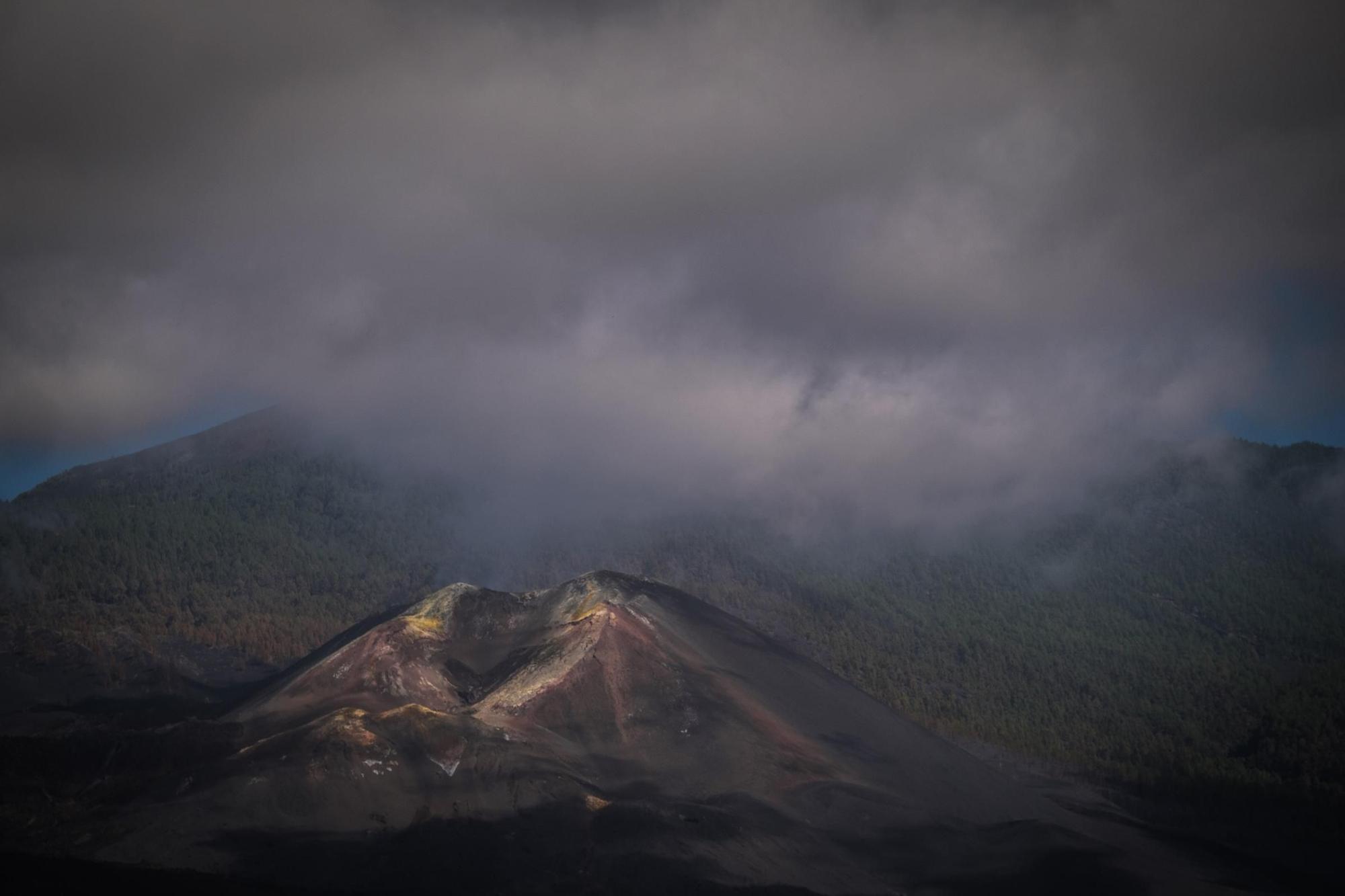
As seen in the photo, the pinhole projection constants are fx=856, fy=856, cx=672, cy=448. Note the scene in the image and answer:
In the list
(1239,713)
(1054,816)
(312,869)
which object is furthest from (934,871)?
(1239,713)

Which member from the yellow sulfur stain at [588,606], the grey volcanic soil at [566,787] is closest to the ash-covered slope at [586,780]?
the grey volcanic soil at [566,787]

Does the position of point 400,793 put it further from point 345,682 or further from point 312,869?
point 345,682

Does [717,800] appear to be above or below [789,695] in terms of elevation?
below

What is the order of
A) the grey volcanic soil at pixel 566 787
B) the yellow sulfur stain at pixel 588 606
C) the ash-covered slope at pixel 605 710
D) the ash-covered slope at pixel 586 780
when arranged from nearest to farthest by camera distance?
the grey volcanic soil at pixel 566 787, the ash-covered slope at pixel 586 780, the ash-covered slope at pixel 605 710, the yellow sulfur stain at pixel 588 606

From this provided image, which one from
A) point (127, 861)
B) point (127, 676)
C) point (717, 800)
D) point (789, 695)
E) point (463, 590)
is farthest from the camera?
point (127, 676)

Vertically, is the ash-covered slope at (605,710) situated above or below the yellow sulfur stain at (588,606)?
below

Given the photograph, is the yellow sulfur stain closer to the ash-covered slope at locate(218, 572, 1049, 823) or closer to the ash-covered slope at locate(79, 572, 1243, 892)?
the ash-covered slope at locate(218, 572, 1049, 823)

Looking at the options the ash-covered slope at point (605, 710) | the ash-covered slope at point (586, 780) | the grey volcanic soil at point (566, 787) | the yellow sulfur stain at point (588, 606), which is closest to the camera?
the grey volcanic soil at point (566, 787)

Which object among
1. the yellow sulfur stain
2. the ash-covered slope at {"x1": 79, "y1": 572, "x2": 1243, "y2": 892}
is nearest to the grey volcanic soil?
the ash-covered slope at {"x1": 79, "y1": 572, "x2": 1243, "y2": 892}

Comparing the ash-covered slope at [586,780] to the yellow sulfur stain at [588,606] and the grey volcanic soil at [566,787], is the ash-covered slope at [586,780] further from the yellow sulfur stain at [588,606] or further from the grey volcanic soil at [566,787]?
the yellow sulfur stain at [588,606]
